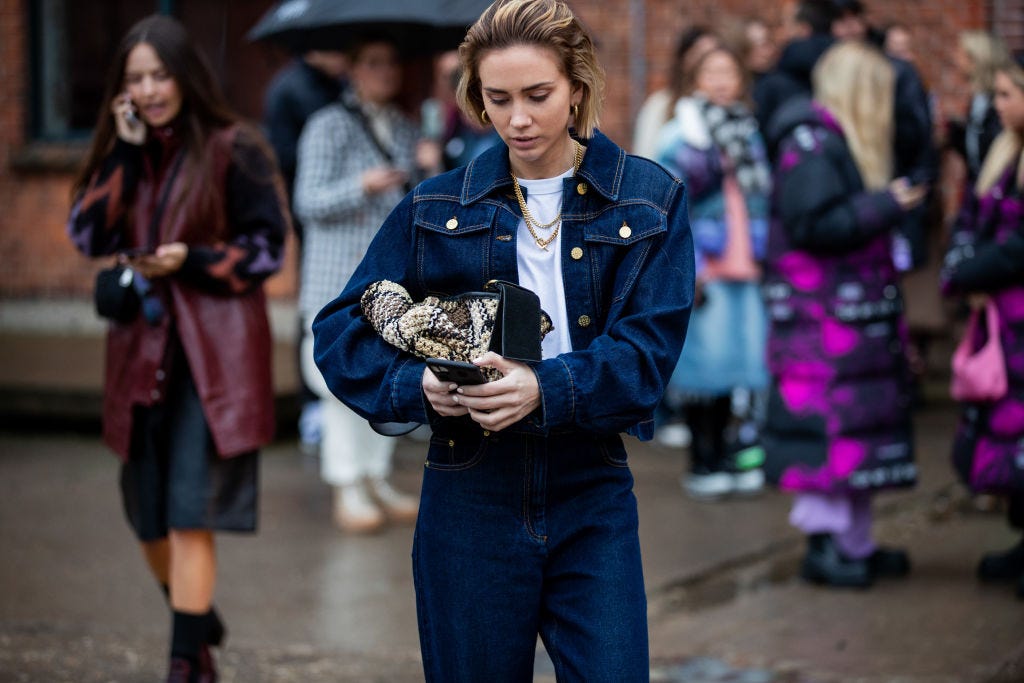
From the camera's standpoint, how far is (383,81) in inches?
253

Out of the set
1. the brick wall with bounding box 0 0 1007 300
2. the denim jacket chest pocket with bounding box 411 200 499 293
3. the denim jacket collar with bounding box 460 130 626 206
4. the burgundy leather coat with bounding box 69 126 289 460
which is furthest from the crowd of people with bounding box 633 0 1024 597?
the brick wall with bounding box 0 0 1007 300

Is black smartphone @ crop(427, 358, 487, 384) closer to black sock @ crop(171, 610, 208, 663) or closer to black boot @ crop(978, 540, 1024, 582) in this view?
A: black sock @ crop(171, 610, 208, 663)

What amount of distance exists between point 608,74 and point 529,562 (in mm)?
7829

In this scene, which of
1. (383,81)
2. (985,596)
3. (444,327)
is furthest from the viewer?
(383,81)

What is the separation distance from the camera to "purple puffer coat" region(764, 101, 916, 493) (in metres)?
5.37

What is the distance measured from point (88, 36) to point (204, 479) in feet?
27.7

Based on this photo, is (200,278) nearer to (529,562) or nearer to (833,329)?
(529,562)

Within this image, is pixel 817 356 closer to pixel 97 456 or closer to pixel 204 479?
pixel 204 479

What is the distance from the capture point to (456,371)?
2537 millimetres

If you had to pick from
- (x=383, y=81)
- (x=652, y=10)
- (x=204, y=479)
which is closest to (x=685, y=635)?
(x=204, y=479)

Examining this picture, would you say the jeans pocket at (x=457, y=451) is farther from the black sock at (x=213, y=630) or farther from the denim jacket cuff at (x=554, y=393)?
the black sock at (x=213, y=630)

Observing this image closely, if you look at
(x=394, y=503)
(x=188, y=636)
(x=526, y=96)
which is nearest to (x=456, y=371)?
(x=526, y=96)

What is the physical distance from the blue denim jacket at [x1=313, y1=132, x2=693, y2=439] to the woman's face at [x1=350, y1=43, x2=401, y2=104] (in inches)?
141

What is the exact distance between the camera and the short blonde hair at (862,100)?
18.1ft
